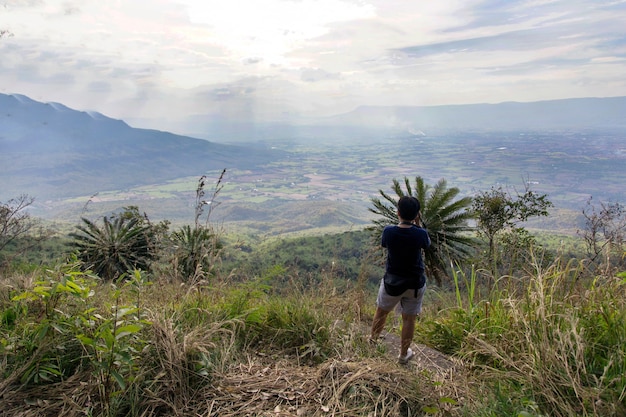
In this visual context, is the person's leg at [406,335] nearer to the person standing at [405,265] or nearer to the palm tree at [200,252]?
the person standing at [405,265]

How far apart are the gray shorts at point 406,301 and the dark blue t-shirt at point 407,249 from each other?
17 cm

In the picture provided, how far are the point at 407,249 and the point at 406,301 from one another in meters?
0.47

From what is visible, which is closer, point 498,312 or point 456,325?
point 498,312

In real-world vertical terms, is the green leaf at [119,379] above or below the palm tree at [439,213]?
above

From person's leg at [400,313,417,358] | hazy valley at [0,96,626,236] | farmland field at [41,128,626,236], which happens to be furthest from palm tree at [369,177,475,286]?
farmland field at [41,128,626,236]

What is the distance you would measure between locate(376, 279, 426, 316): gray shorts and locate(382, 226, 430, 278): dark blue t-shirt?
0.17 meters

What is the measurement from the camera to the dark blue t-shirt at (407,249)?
323 cm

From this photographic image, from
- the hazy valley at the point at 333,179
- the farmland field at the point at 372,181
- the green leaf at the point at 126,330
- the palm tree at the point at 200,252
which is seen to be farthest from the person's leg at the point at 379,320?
the farmland field at the point at 372,181

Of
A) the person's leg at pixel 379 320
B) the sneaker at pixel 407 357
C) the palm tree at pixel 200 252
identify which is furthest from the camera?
the person's leg at pixel 379 320

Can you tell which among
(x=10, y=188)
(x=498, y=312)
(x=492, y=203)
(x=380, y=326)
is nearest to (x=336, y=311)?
(x=380, y=326)

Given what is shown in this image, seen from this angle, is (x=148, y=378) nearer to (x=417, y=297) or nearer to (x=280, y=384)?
(x=280, y=384)

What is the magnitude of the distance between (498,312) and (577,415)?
4.10 ft

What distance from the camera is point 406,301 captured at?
3.31 metres

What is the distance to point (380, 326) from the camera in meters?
3.42
